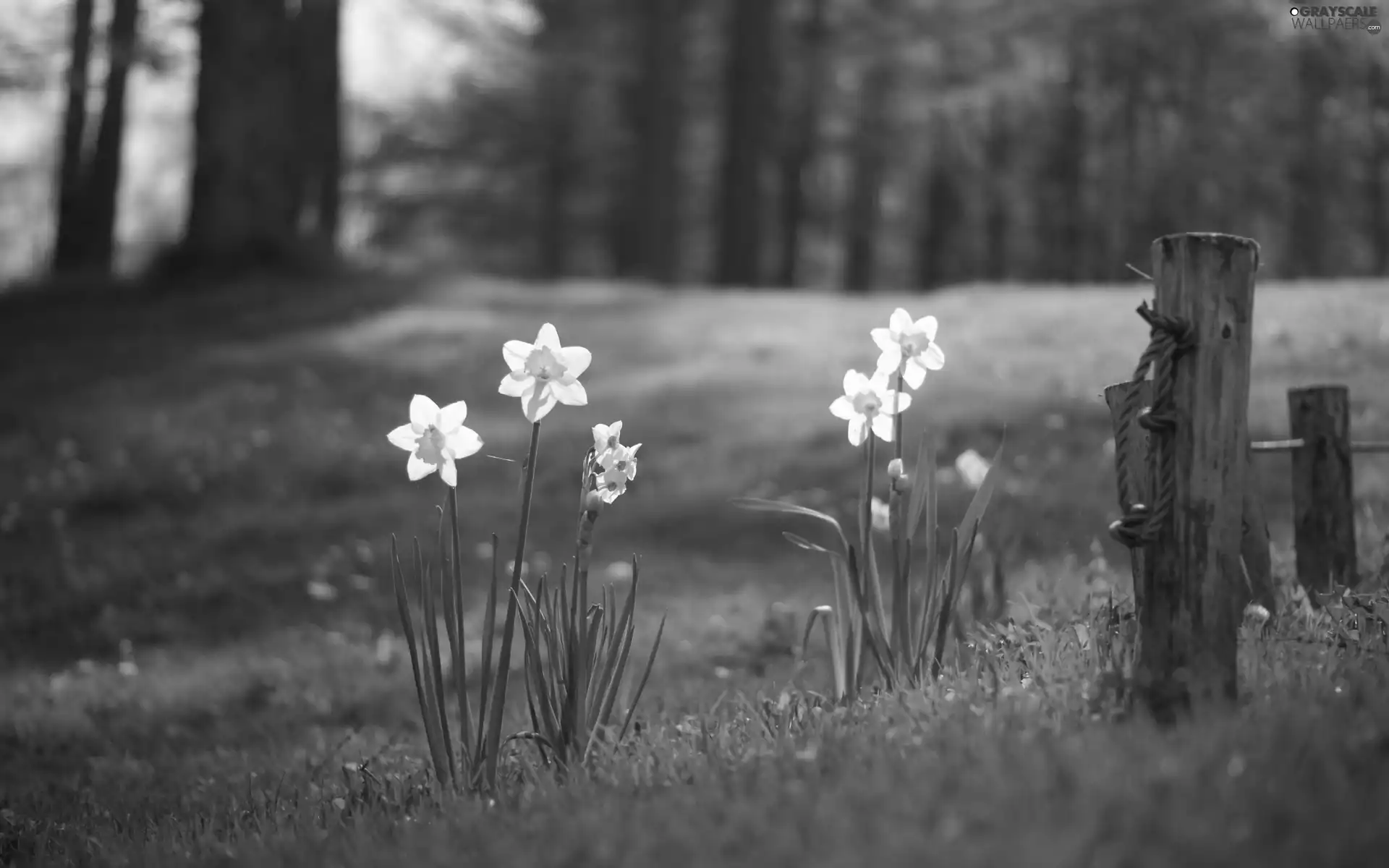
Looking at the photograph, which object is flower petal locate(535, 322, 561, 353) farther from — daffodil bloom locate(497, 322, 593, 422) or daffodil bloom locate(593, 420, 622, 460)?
daffodil bloom locate(593, 420, 622, 460)

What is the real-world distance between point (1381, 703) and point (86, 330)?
14.4 m

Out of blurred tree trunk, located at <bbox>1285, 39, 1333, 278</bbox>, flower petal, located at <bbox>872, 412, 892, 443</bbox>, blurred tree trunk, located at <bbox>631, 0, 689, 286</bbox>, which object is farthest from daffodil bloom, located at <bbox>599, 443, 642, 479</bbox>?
blurred tree trunk, located at <bbox>1285, 39, 1333, 278</bbox>

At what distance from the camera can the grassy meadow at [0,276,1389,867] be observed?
229 cm

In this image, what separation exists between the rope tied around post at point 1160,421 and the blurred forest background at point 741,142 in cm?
1430

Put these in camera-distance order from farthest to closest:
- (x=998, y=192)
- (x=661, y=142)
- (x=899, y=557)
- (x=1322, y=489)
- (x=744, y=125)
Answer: (x=998, y=192) → (x=744, y=125) → (x=661, y=142) → (x=1322, y=489) → (x=899, y=557)

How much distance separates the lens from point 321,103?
20047 mm

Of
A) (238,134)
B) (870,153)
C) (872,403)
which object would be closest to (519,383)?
(872,403)

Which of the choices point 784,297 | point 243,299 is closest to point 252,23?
point 243,299

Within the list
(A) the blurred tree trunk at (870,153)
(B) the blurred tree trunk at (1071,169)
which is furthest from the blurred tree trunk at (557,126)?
(B) the blurred tree trunk at (1071,169)

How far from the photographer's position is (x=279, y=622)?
694cm

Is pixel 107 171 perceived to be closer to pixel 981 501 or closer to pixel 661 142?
pixel 661 142

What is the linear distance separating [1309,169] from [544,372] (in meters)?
32.9

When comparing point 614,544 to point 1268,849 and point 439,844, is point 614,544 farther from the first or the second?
point 1268,849

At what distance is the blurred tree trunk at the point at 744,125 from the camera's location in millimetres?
19266
